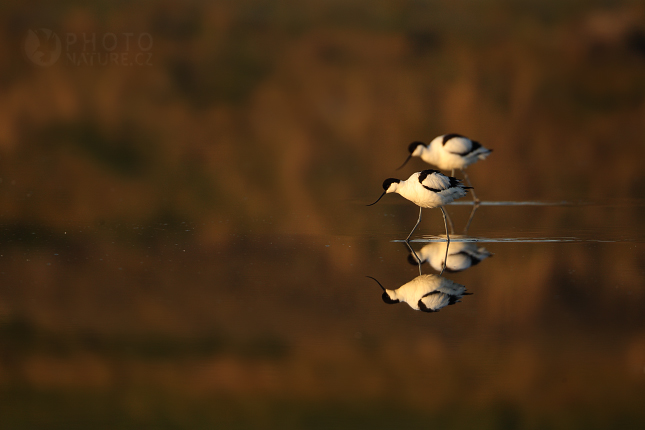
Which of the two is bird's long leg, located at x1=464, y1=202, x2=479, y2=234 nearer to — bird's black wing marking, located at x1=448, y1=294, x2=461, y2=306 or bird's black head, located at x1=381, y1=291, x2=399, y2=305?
bird's black wing marking, located at x1=448, y1=294, x2=461, y2=306

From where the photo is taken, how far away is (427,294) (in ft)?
23.0

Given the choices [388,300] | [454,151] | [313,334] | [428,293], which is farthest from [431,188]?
[454,151]

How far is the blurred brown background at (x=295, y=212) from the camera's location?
5191 millimetres

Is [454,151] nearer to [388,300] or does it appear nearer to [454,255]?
[454,255]

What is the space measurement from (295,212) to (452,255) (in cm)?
347

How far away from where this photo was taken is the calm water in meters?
4.91

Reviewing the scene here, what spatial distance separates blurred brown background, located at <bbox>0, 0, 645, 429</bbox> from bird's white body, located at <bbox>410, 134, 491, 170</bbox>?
1064mm

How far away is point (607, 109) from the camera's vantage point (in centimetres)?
2461

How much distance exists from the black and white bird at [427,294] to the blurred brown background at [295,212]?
0.20 meters

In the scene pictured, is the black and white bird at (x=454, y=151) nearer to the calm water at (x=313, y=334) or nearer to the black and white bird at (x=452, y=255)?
the calm water at (x=313, y=334)

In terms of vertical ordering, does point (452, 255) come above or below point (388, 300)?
above

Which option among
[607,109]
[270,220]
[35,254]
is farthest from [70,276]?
[607,109]

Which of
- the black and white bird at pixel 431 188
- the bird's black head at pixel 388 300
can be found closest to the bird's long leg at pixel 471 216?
the black and white bird at pixel 431 188

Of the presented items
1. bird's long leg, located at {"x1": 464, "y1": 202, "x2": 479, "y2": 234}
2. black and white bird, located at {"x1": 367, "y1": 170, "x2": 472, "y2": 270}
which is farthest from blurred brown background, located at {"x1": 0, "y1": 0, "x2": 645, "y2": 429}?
black and white bird, located at {"x1": 367, "y1": 170, "x2": 472, "y2": 270}
